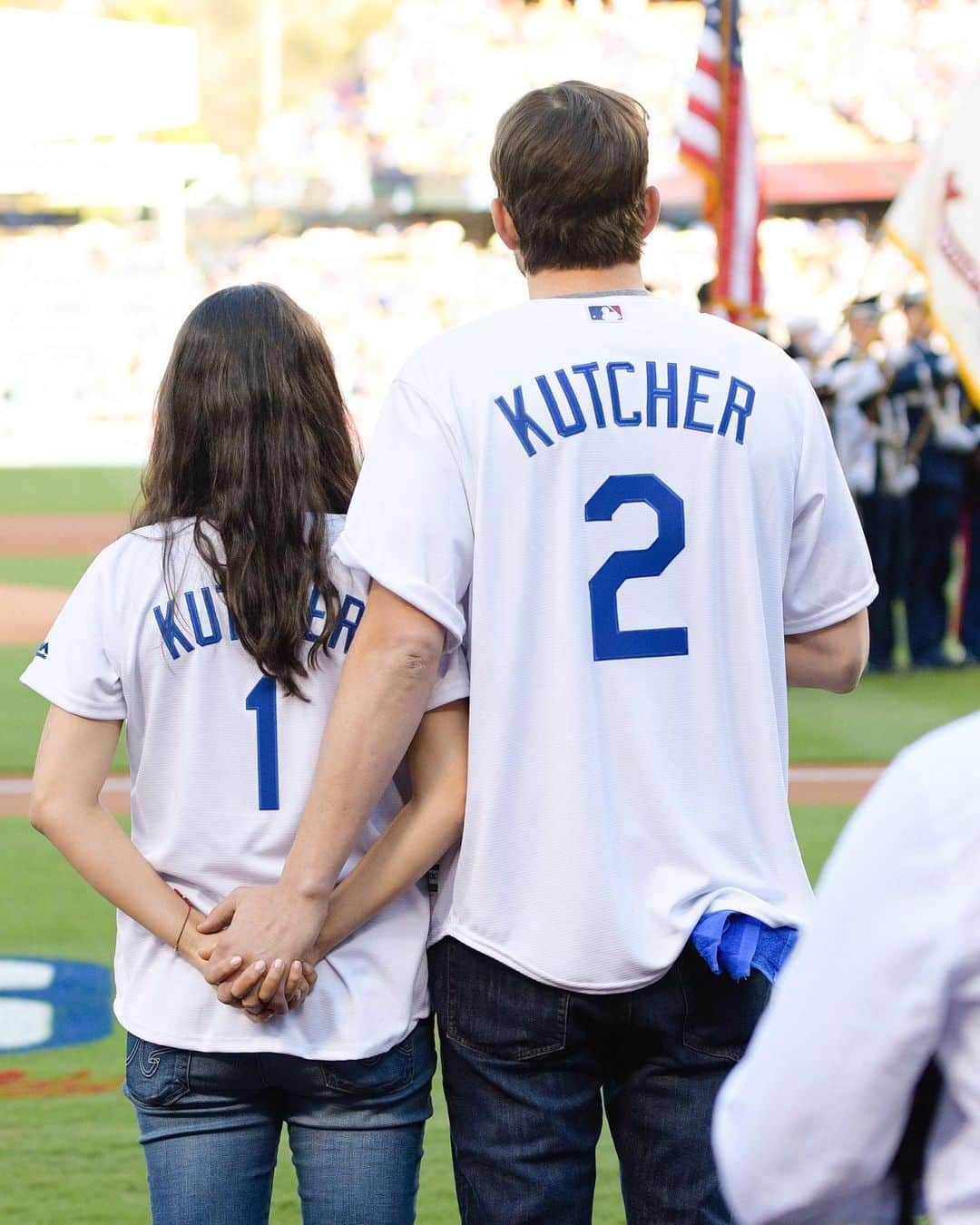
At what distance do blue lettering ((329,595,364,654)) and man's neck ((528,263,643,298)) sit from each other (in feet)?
1.37

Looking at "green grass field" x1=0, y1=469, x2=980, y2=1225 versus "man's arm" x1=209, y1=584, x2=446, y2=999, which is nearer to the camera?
"man's arm" x1=209, y1=584, x2=446, y2=999

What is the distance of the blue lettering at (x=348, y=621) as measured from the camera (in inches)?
79.0

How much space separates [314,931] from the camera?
192 centimetres

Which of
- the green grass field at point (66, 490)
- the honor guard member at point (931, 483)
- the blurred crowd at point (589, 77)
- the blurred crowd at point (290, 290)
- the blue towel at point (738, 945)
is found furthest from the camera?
the blurred crowd at point (589, 77)

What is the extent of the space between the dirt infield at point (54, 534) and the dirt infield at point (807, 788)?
7911 millimetres

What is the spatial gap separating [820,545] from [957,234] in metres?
6.48

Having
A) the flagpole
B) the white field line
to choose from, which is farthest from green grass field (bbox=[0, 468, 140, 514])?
the white field line

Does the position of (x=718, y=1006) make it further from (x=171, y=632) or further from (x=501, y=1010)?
(x=171, y=632)

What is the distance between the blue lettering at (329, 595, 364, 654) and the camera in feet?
6.58

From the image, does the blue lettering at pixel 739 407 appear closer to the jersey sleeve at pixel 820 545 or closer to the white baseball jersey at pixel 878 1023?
the jersey sleeve at pixel 820 545

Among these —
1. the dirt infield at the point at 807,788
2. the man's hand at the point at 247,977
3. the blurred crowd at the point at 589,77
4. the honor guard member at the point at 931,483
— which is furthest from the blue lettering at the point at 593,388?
the blurred crowd at the point at 589,77

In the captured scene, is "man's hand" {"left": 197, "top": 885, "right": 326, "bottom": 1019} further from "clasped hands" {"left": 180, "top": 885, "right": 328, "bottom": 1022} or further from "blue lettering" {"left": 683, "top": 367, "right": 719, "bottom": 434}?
Answer: "blue lettering" {"left": 683, "top": 367, "right": 719, "bottom": 434}

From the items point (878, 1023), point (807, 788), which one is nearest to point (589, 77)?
point (807, 788)

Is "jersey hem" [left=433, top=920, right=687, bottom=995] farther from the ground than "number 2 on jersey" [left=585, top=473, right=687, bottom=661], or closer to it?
closer to it
